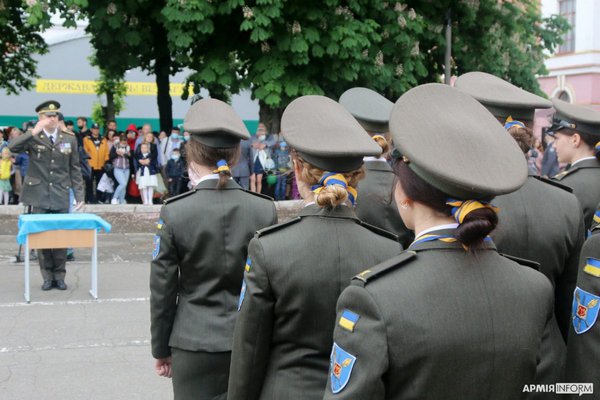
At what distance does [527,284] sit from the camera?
228 cm

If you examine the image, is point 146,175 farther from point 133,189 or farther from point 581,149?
point 581,149

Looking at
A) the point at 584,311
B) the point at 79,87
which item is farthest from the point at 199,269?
the point at 79,87

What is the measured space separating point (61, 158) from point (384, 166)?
6129mm

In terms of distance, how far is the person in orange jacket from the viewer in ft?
61.7

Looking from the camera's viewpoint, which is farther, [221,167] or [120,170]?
[120,170]

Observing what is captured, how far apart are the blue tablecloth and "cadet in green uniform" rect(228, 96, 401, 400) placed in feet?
21.9

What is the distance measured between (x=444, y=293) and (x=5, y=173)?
16.4 m

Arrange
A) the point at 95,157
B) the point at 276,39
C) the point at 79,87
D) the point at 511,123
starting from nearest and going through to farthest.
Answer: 1. the point at 511,123
2. the point at 276,39
3. the point at 95,157
4. the point at 79,87

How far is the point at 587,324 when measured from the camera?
296cm

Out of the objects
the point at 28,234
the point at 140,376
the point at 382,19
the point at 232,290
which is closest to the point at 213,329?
the point at 232,290

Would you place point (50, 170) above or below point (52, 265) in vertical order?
above

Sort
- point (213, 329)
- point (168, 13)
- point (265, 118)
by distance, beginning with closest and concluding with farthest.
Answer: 1. point (213, 329)
2. point (168, 13)
3. point (265, 118)

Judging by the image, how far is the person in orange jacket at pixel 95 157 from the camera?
61.7 feet

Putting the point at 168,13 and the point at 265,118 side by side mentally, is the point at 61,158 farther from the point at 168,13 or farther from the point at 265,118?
the point at 265,118
